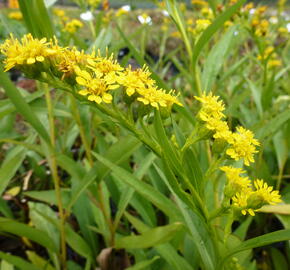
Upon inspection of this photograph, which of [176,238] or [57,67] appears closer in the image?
[57,67]

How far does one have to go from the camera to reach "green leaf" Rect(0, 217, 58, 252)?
0.77 metres

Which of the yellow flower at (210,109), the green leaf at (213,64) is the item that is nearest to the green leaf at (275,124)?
the green leaf at (213,64)

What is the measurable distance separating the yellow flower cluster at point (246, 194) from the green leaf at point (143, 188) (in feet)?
0.50

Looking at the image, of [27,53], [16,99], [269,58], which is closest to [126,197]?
[16,99]

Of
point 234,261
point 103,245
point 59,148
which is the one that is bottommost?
point 103,245

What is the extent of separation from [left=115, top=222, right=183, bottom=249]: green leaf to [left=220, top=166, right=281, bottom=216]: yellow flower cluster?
0.34ft

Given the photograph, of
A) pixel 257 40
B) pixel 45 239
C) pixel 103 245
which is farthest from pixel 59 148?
pixel 257 40

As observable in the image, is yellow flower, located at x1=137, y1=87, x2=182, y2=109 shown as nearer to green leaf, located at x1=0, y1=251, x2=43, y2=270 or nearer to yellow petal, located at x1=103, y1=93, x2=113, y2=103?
yellow petal, located at x1=103, y1=93, x2=113, y2=103

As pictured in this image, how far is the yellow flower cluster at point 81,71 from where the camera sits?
1.81 ft

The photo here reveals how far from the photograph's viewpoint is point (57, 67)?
1.88 ft

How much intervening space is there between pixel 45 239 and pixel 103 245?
25 cm

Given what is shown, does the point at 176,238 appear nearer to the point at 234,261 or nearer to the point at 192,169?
the point at 234,261

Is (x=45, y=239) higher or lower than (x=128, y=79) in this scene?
lower

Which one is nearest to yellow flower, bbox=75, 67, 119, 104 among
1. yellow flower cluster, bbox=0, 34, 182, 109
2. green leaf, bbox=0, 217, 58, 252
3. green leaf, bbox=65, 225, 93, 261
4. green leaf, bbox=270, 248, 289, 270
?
yellow flower cluster, bbox=0, 34, 182, 109
